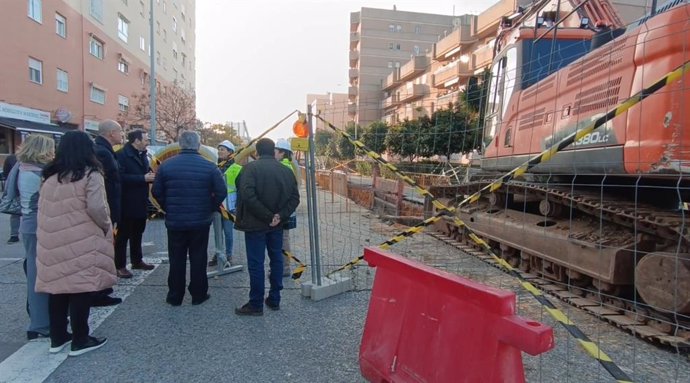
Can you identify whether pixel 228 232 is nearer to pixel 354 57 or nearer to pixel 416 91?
pixel 416 91

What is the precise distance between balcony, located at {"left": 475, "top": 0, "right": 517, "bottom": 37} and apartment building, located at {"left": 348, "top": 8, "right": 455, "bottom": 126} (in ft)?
89.8

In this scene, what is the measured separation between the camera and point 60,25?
73.8 ft

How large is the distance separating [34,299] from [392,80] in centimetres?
5701

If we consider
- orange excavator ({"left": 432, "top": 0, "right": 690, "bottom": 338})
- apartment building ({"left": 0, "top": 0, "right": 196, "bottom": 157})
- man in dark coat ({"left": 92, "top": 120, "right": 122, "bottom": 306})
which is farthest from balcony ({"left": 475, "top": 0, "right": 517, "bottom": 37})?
man in dark coat ({"left": 92, "top": 120, "right": 122, "bottom": 306})

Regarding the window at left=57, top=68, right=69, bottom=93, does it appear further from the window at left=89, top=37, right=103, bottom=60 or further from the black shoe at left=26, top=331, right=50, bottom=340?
the black shoe at left=26, top=331, right=50, bottom=340

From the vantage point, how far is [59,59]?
2219 centimetres

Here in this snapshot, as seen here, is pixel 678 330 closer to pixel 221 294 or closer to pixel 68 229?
pixel 221 294

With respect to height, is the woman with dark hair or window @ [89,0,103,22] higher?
window @ [89,0,103,22]

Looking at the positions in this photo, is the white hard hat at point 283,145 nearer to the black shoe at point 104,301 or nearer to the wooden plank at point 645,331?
the black shoe at point 104,301

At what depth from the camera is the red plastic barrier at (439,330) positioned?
6.81 feet

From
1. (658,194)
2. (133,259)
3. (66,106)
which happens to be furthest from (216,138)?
(658,194)

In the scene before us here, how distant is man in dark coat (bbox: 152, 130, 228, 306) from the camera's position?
4207 millimetres

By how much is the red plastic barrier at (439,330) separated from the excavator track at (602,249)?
2.02 metres

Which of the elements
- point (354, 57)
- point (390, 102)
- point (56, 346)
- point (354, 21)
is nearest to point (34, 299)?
point (56, 346)
